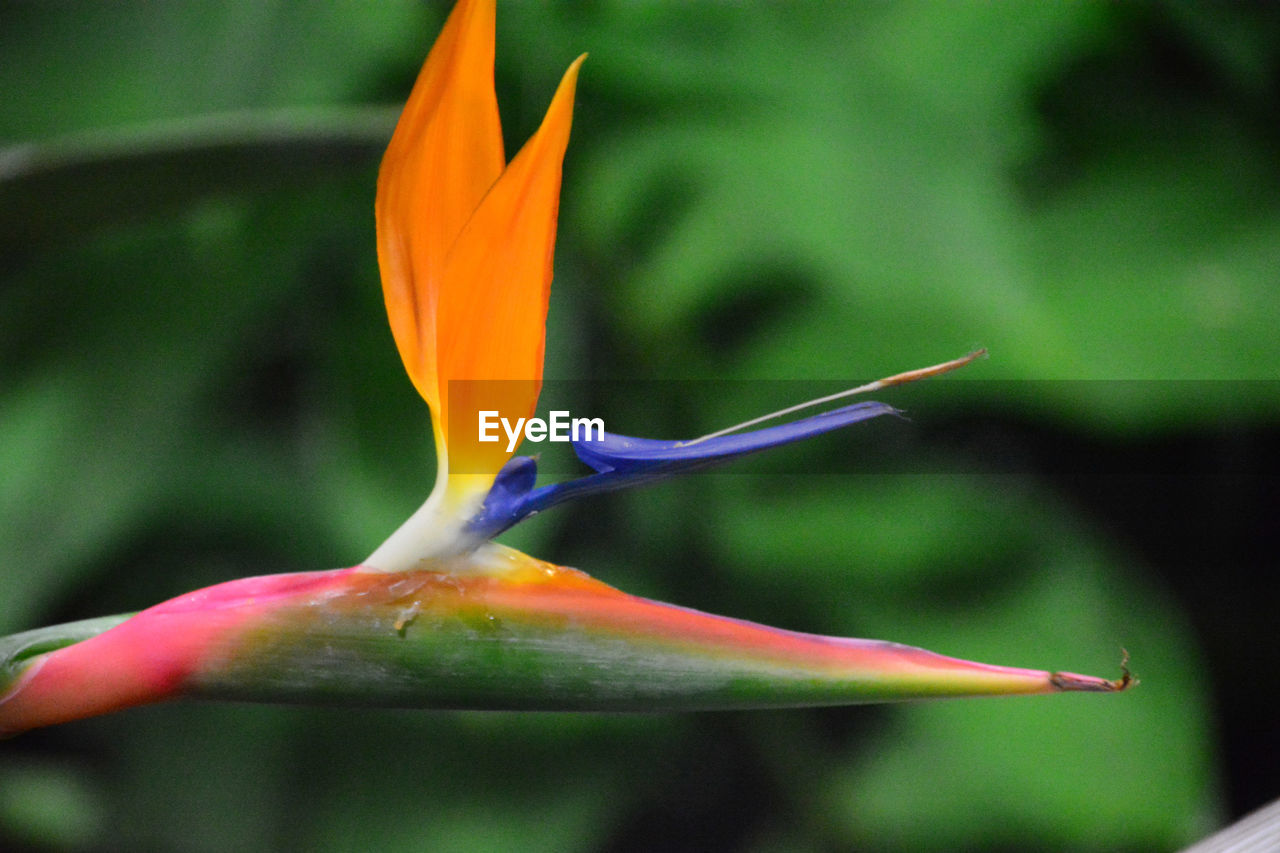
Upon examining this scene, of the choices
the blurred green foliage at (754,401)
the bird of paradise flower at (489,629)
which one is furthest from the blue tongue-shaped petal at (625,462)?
the blurred green foliage at (754,401)

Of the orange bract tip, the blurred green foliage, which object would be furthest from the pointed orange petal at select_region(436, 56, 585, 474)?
the blurred green foliage

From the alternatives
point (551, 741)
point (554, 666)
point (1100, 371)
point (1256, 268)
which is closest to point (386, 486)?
point (551, 741)

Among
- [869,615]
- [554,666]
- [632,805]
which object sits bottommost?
[632,805]

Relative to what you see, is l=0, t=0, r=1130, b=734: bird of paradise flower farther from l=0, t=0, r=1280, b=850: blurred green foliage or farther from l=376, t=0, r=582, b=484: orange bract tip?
l=0, t=0, r=1280, b=850: blurred green foliage

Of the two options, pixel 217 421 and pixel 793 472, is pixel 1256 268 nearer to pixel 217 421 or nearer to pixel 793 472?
pixel 793 472

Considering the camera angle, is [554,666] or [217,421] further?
[217,421]

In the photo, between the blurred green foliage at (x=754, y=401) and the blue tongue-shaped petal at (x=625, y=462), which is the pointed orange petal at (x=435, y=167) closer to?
the blue tongue-shaped petal at (x=625, y=462)

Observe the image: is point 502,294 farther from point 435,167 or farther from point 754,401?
point 754,401
